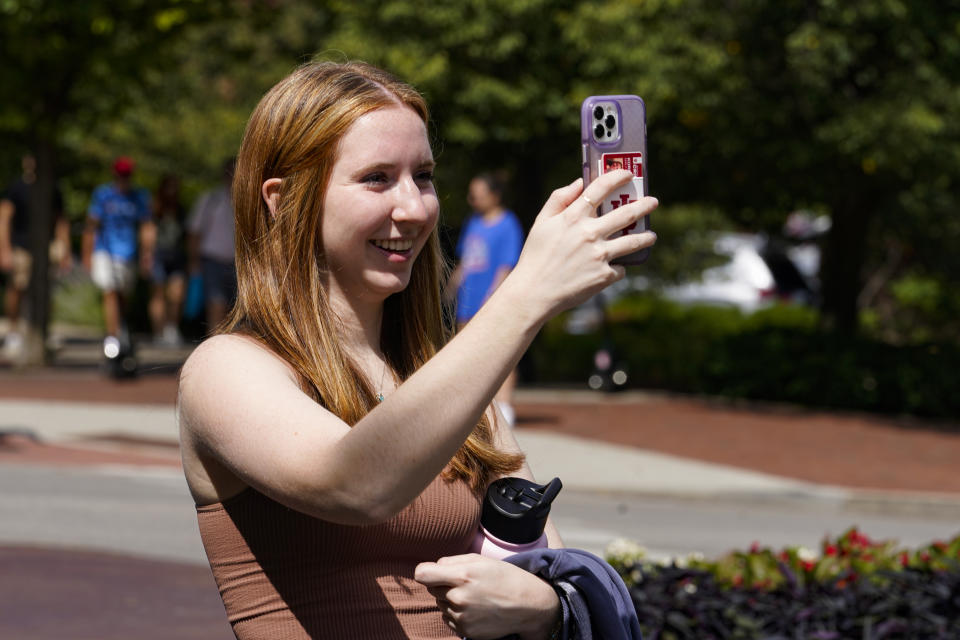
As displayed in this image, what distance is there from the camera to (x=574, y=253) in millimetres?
1896

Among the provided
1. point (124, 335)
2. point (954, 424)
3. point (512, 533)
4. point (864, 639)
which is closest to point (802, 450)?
point (954, 424)

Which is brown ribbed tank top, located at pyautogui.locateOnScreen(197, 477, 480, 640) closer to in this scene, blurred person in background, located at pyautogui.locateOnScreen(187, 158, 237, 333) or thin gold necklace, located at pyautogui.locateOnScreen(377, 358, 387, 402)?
thin gold necklace, located at pyautogui.locateOnScreen(377, 358, 387, 402)

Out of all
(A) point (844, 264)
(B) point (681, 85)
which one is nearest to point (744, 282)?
(A) point (844, 264)

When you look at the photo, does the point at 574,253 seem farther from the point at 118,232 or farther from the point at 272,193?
the point at 118,232

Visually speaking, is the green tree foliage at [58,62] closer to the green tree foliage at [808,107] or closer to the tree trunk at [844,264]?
the green tree foliage at [808,107]

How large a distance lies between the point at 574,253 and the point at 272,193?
→ 2.05ft

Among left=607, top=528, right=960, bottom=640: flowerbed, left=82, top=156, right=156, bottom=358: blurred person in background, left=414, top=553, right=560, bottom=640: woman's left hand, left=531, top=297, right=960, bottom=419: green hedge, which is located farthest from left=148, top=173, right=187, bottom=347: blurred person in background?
left=414, top=553, right=560, bottom=640: woman's left hand

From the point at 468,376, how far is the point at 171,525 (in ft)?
23.1

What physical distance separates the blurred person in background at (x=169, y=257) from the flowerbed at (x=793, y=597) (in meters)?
12.5

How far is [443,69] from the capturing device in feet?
56.3

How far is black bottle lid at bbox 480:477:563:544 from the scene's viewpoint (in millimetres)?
2318

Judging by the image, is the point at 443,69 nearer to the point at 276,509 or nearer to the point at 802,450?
the point at 802,450

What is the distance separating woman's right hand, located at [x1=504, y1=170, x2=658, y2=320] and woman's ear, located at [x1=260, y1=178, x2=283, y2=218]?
1.77ft

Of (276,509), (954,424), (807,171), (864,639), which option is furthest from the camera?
(807,171)
